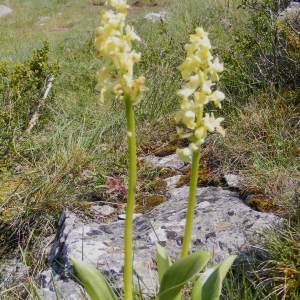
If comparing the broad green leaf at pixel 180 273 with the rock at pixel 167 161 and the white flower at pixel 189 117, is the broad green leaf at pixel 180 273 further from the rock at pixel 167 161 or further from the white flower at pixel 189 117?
the rock at pixel 167 161

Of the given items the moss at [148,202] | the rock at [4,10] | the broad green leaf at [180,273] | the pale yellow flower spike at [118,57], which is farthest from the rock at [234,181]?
the rock at [4,10]

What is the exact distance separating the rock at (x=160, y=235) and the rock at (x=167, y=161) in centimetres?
73

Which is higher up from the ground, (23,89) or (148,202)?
(23,89)

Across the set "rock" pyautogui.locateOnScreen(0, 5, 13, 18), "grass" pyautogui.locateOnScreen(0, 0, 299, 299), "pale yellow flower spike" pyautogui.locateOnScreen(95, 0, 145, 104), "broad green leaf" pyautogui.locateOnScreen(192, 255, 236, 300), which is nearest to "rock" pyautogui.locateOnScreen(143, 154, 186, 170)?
"grass" pyautogui.locateOnScreen(0, 0, 299, 299)

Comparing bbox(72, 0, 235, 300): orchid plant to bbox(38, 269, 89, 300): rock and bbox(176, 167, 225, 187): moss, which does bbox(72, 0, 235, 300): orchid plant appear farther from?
bbox(176, 167, 225, 187): moss

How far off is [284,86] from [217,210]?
2311mm

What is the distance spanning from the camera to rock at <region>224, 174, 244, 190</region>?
338cm

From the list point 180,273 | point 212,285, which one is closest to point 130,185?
point 180,273

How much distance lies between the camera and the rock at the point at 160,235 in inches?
105

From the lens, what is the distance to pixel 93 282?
5.97ft

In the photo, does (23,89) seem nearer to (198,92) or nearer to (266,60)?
(266,60)

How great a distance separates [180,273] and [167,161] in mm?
2518

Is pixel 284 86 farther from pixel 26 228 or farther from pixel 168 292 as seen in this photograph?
pixel 168 292

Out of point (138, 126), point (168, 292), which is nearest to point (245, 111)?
point (138, 126)
